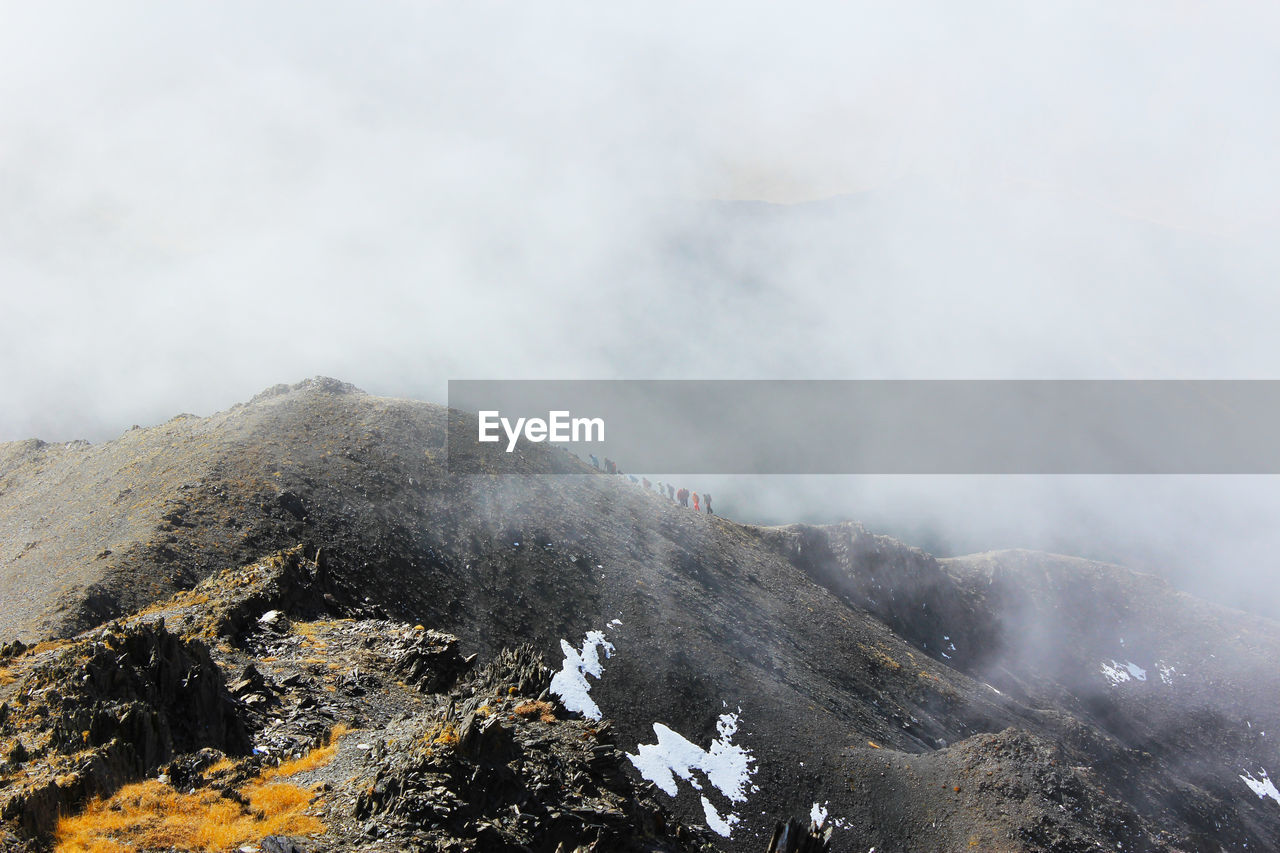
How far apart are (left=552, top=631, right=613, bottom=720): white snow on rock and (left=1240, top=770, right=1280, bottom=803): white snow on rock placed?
6423 centimetres

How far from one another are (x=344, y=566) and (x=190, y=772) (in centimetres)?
3248

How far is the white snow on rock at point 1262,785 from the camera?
70438mm

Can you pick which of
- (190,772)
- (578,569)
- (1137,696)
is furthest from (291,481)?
(1137,696)

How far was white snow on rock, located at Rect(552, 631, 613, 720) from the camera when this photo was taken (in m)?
48.0

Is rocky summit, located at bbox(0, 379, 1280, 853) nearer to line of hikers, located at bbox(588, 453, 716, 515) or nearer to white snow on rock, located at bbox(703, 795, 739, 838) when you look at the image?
white snow on rock, located at bbox(703, 795, 739, 838)

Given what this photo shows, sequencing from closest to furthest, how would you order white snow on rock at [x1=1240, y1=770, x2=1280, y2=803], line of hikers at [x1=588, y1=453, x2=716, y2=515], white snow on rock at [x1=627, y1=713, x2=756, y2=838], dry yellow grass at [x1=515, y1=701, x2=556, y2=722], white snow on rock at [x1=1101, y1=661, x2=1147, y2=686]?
dry yellow grass at [x1=515, y1=701, x2=556, y2=722], white snow on rock at [x1=627, y1=713, x2=756, y2=838], white snow on rock at [x1=1240, y1=770, x2=1280, y2=803], line of hikers at [x1=588, y1=453, x2=716, y2=515], white snow on rock at [x1=1101, y1=661, x2=1147, y2=686]

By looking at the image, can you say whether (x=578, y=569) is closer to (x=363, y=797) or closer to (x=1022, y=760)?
(x=1022, y=760)

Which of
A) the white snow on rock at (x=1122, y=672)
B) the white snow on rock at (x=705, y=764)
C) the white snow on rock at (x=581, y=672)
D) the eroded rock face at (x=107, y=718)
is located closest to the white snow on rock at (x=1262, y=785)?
the white snow on rock at (x=1122, y=672)

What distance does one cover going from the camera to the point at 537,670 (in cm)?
2755

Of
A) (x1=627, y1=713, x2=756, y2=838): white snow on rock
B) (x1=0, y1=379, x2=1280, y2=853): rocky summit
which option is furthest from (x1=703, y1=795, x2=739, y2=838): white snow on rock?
(x1=0, y1=379, x2=1280, y2=853): rocky summit

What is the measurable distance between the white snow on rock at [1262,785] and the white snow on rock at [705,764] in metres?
56.4

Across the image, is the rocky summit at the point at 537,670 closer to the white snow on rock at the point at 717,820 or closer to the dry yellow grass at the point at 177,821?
the dry yellow grass at the point at 177,821

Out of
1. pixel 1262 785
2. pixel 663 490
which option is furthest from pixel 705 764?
pixel 1262 785

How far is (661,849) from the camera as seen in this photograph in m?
21.5
